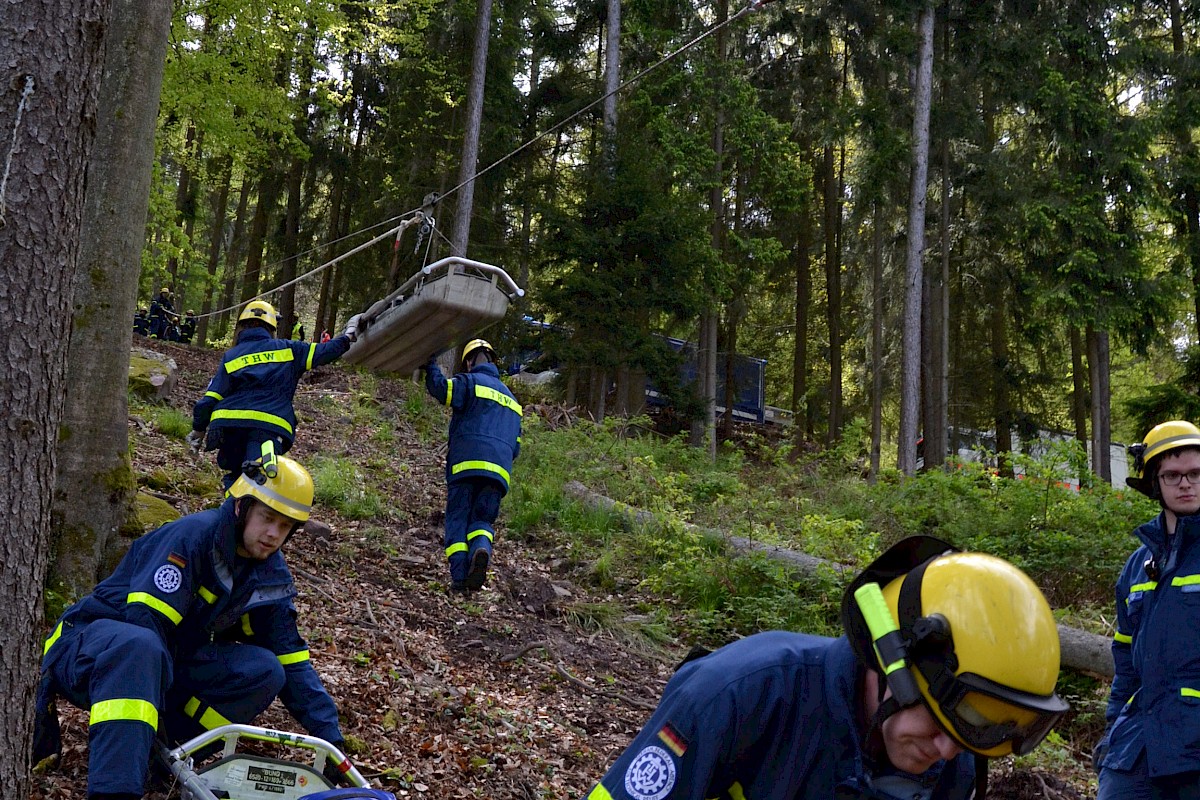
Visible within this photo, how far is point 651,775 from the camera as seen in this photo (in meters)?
2.03

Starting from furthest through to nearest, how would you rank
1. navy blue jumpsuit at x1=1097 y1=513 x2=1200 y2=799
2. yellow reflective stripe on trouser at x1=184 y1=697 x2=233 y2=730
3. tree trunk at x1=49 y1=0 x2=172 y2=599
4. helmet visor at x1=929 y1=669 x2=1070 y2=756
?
tree trunk at x1=49 y1=0 x2=172 y2=599, yellow reflective stripe on trouser at x1=184 y1=697 x2=233 y2=730, navy blue jumpsuit at x1=1097 y1=513 x2=1200 y2=799, helmet visor at x1=929 y1=669 x2=1070 y2=756

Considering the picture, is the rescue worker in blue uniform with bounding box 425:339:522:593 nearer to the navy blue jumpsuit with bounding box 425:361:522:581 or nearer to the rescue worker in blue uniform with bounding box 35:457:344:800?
the navy blue jumpsuit with bounding box 425:361:522:581

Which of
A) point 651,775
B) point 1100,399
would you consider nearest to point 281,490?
point 651,775

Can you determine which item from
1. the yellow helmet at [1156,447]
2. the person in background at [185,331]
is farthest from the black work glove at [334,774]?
the person in background at [185,331]

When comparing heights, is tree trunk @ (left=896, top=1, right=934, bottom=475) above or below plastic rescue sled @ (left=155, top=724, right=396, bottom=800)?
above

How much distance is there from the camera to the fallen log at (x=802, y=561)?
25.0ft

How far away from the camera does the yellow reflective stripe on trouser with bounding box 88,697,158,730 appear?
3.47m

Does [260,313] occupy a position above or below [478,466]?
above

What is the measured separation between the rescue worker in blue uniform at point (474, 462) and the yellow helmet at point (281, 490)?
367cm

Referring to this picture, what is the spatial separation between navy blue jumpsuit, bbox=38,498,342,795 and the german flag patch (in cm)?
221

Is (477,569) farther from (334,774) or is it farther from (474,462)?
(334,774)

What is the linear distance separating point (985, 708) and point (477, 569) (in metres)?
6.25

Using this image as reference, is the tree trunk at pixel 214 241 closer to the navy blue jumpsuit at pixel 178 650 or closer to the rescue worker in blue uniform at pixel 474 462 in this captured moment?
the rescue worker in blue uniform at pixel 474 462

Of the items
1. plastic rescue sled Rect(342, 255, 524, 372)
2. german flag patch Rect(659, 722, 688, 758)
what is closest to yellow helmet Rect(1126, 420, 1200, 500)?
german flag patch Rect(659, 722, 688, 758)
